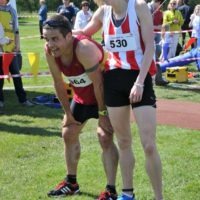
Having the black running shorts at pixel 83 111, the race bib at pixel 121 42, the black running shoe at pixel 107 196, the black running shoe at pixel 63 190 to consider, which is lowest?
the black running shoe at pixel 63 190

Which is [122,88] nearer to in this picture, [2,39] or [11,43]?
[2,39]

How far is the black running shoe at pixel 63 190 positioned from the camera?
4.61 metres

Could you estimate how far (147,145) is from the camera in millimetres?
3748

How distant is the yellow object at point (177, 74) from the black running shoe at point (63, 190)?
685 cm

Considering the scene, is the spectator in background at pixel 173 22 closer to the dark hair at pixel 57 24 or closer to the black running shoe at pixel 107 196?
the black running shoe at pixel 107 196

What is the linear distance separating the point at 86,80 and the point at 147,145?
0.84 meters

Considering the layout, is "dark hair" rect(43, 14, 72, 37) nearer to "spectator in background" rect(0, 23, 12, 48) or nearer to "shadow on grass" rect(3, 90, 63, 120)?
"shadow on grass" rect(3, 90, 63, 120)

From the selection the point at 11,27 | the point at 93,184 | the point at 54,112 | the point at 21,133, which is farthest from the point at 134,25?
the point at 11,27

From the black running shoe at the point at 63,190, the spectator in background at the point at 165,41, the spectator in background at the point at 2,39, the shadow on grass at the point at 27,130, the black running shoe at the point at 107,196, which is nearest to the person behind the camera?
the black running shoe at the point at 107,196

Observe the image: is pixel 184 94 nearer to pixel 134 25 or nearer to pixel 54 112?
pixel 54 112

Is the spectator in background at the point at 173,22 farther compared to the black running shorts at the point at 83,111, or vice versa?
the spectator in background at the point at 173,22

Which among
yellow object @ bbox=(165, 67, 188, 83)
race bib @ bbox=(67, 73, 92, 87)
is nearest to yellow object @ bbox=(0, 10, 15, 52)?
yellow object @ bbox=(165, 67, 188, 83)

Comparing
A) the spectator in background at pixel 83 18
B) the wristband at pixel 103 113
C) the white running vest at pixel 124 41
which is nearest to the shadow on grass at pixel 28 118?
the wristband at pixel 103 113

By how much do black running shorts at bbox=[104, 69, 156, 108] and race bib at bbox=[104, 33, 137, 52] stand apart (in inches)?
6.6
